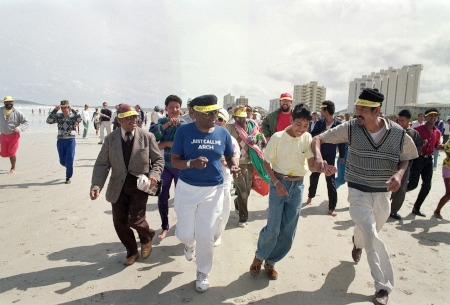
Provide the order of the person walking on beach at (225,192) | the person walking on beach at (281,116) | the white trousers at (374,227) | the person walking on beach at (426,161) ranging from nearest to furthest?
1. the white trousers at (374,227)
2. the person walking on beach at (225,192)
3. the person walking on beach at (281,116)
4. the person walking on beach at (426,161)

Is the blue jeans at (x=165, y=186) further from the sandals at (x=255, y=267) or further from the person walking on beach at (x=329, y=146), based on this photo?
the person walking on beach at (x=329, y=146)

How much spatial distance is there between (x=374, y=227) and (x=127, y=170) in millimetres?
2844

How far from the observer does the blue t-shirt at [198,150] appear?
3289mm

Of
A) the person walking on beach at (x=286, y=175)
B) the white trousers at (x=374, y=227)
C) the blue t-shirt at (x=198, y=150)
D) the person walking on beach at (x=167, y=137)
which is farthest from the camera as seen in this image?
the person walking on beach at (x=167, y=137)

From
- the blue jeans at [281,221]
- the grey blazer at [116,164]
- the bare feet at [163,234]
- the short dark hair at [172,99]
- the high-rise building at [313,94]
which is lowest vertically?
the bare feet at [163,234]

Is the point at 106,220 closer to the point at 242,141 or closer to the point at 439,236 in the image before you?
the point at 242,141

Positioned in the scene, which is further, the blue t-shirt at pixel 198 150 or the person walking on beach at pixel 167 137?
the person walking on beach at pixel 167 137

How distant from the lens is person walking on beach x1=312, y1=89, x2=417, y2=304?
320 cm

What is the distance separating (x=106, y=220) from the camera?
5.28 metres

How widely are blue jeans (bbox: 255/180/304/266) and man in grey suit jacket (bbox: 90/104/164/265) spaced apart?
1437 millimetres

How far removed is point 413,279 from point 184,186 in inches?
116

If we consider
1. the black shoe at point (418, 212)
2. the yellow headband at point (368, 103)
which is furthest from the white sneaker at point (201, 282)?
the black shoe at point (418, 212)

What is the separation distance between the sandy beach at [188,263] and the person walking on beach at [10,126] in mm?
2629

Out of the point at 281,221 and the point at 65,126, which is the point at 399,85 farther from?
the point at 281,221
